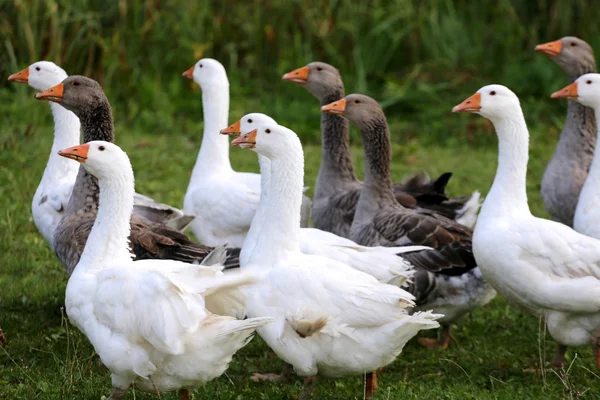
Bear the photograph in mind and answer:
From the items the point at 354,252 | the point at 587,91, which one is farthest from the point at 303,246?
the point at 587,91

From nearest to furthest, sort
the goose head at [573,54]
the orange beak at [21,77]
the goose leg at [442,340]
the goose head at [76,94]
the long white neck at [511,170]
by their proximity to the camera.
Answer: the long white neck at [511,170]
the goose head at [76,94]
the goose leg at [442,340]
the orange beak at [21,77]
the goose head at [573,54]

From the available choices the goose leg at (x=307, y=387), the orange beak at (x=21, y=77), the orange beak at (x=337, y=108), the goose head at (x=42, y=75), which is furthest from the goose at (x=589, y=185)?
the orange beak at (x=21, y=77)

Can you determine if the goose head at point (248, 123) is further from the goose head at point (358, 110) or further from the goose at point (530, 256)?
the goose at point (530, 256)

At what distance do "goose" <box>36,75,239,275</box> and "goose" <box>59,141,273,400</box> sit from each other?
36.4 inches

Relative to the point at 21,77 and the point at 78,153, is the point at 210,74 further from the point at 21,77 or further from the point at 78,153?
the point at 78,153

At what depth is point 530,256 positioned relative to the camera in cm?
610

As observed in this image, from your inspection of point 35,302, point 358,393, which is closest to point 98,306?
point 358,393

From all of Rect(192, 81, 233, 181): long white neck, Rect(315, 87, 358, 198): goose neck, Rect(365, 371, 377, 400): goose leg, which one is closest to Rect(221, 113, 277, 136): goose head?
Rect(192, 81, 233, 181): long white neck

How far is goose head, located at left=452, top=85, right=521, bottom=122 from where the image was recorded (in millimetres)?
6480

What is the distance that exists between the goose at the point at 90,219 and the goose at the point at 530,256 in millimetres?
1805

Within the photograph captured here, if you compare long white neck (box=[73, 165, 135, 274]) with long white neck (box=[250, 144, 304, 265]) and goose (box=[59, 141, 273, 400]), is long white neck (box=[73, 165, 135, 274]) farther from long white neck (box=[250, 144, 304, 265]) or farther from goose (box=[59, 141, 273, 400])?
long white neck (box=[250, 144, 304, 265])

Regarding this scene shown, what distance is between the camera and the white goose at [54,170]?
23.8ft

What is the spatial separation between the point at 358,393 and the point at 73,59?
293 inches

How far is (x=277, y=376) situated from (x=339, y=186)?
97.8 inches
